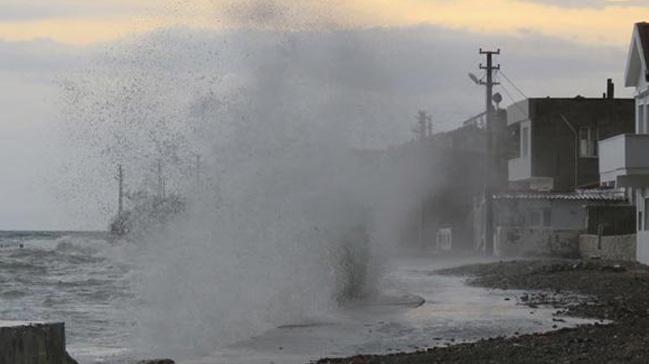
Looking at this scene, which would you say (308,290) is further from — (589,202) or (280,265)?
(589,202)

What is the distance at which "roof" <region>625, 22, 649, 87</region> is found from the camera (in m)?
36.4

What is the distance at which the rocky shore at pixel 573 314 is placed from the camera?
14023 mm

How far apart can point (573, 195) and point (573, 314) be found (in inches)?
1341

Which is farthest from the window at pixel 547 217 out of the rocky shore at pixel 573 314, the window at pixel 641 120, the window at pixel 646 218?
the window at pixel 646 218

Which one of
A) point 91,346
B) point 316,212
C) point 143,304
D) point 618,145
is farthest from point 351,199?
point 91,346

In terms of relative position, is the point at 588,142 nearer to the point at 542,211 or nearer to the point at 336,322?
the point at 542,211

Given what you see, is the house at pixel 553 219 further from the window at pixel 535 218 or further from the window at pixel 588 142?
the window at pixel 588 142

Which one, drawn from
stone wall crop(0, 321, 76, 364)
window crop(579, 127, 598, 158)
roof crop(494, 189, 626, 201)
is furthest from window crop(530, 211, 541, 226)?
stone wall crop(0, 321, 76, 364)

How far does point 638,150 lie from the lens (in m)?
34.2

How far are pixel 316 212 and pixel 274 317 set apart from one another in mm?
6826

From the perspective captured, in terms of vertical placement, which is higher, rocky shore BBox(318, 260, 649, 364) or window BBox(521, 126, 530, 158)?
window BBox(521, 126, 530, 158)

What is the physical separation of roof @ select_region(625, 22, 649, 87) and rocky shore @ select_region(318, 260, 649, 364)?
640cm

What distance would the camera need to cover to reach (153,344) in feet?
62.6

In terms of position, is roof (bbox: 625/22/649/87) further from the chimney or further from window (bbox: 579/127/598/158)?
the chimney
